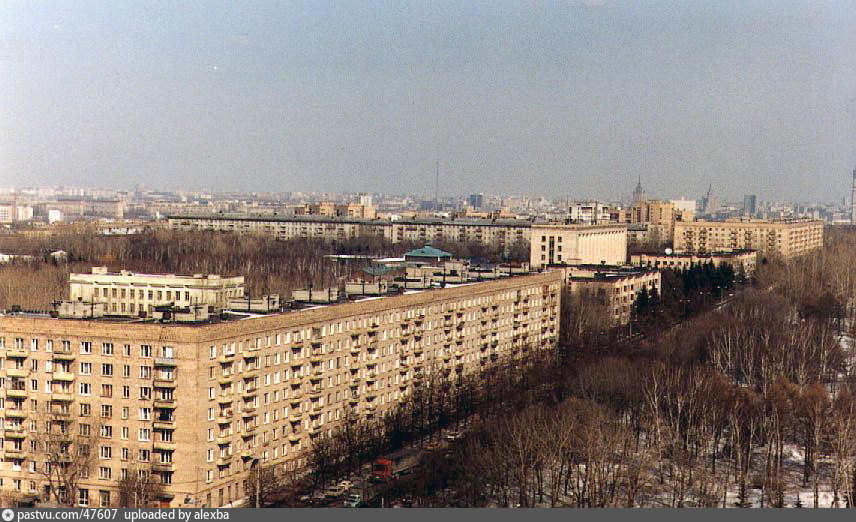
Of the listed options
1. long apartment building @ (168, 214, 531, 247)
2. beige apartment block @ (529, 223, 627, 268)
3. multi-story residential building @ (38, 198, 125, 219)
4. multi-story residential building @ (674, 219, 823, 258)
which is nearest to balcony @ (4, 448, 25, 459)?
beige apartment block @ (529, 223, 627, 268)

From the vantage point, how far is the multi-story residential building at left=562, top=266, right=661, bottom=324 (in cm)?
1778

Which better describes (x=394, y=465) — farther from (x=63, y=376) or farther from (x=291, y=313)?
(x=63, y=376)

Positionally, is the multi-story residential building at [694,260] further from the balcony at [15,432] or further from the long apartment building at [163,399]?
the balcony at [15,432]

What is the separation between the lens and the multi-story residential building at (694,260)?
23.8 meters

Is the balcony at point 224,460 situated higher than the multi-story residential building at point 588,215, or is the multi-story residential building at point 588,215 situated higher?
the multi-story residential building at point 588,215

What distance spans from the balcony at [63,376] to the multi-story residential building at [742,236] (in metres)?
24.1

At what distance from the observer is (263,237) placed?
33844mm

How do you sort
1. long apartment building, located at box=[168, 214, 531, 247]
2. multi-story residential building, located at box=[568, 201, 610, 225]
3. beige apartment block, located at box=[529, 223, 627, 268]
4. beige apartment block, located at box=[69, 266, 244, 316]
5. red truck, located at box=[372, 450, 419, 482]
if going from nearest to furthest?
1. red truck, located at box=[372, 450, 419, 482]
2. beige apartment block, located at box=[69, 266, 244, 316]
3. beige apartment block, located at box=[529, 223, 627, 268]
4. multi-story residential building, located at box=[568, 201, 610, 225]
5. long apartment building, located at box=[168, 214, 531, 247]

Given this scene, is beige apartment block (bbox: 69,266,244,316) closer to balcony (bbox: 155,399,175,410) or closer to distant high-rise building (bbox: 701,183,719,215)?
balcony (bbox: 155,399,175,410)

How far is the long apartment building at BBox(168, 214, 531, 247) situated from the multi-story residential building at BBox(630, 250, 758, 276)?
8.64 metres

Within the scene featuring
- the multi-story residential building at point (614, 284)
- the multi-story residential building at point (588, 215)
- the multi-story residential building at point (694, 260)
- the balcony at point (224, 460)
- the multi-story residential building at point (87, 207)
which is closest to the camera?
the balcony at point (224, 460)

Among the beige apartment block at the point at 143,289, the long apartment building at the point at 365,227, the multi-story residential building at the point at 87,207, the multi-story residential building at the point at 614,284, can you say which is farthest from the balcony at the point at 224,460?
the multi-story residential building at the point at 87,207

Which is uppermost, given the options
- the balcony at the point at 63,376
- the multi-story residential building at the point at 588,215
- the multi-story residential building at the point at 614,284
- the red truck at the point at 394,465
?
the multi-story residential building at the point at 588,215

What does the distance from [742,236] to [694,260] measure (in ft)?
25.9
